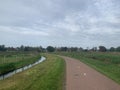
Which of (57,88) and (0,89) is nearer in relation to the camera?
(57,88)

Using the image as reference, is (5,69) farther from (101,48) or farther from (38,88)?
(101,48)

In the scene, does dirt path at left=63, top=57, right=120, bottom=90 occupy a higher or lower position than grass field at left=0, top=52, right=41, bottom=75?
lower

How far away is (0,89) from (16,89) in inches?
59.0

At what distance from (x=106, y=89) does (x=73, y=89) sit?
6.83 feet

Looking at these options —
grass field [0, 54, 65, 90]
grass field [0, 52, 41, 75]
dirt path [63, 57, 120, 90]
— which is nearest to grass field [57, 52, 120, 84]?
dirt path [63, 57, 120, 90]

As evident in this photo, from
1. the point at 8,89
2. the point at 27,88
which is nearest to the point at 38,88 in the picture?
the point at 27,88

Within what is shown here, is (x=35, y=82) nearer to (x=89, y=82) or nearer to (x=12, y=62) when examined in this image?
(x=89, y=82)

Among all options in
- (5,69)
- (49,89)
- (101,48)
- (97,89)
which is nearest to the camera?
(97,89)

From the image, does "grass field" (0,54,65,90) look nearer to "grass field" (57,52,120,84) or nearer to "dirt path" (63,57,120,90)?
"dirt path" (63,57,120,90)

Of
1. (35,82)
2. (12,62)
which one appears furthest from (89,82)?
(12,62)

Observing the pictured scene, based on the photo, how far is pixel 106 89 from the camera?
15.7m

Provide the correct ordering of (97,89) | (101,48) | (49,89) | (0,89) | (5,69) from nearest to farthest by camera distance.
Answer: (97,89)
(49,89)
(0,89)
(5,69)
(101,48)

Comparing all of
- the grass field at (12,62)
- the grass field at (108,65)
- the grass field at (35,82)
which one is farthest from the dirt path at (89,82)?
the grass field at (12,62)

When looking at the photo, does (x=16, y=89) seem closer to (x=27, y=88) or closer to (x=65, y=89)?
(x=27, y=88)
